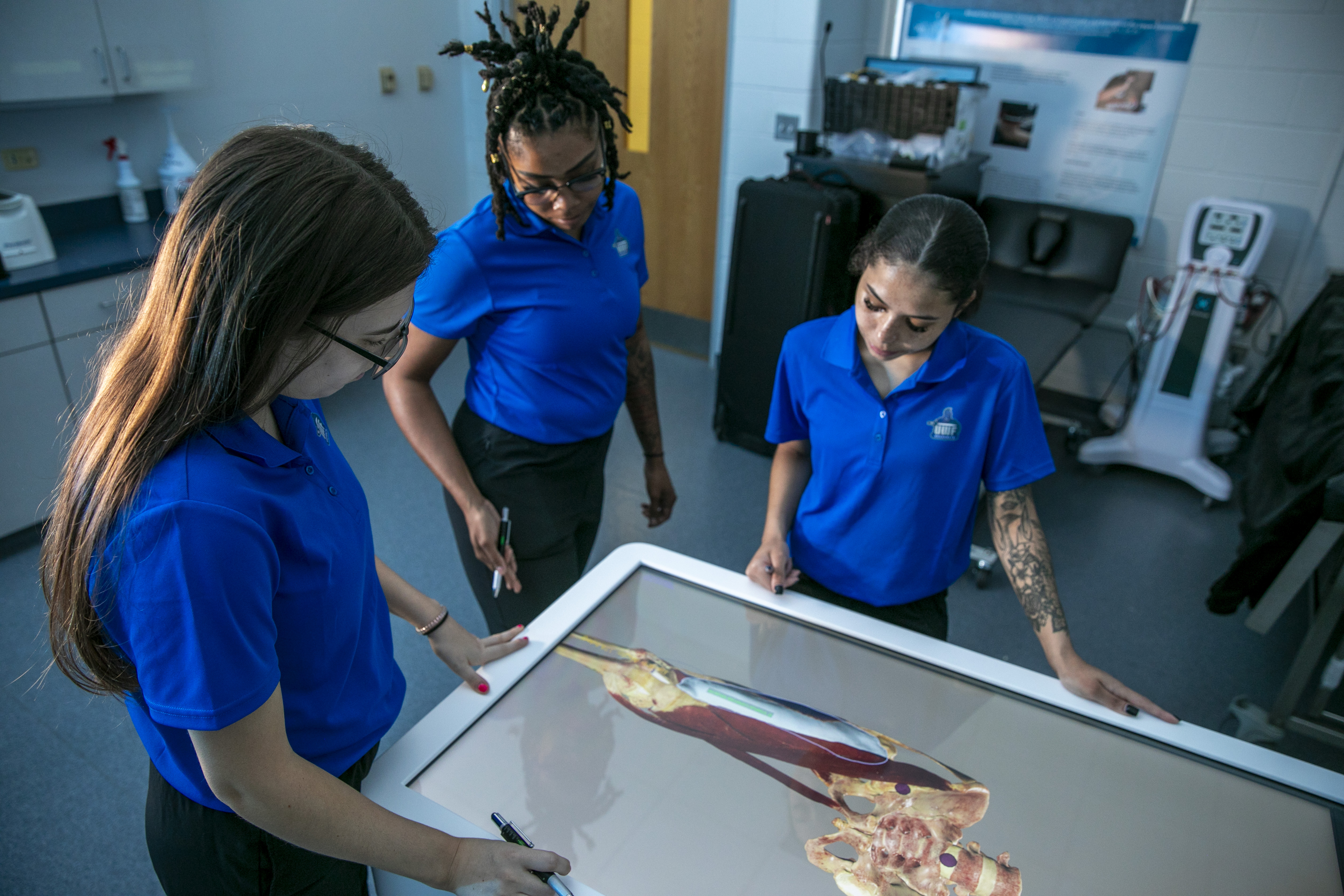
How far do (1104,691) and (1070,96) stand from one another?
2.93 m

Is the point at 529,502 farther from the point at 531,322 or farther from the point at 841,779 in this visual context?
the point at 841,779

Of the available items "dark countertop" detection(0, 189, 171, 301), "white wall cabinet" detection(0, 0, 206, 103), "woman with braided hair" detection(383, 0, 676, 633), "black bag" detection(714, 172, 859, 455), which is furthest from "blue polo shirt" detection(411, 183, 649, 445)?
"white wall cabinet" detection(0, 0, 206, 103)

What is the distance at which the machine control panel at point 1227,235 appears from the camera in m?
2.79

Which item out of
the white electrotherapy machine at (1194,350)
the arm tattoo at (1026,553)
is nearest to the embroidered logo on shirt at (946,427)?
the arm tattoo at (1026,553)

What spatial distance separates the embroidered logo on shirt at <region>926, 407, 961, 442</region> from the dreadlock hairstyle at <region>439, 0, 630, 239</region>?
691 millimetres

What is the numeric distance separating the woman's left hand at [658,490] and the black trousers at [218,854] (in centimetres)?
97

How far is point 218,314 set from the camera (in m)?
0.63

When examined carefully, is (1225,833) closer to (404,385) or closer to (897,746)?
(897,746)

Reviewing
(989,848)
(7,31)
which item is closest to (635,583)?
(989,848)

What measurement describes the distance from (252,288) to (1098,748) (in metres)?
1.05

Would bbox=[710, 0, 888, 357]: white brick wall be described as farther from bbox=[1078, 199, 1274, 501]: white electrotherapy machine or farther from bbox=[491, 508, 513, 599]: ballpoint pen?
bbox=[491, 508, 513, 599]: ballpoint pen

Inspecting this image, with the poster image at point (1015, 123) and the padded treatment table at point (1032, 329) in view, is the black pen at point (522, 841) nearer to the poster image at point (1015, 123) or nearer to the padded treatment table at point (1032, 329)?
the padded treatment table at point (1032, 329)

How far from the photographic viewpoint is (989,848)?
2.94 ft

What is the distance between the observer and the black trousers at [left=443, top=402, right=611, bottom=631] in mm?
1496
